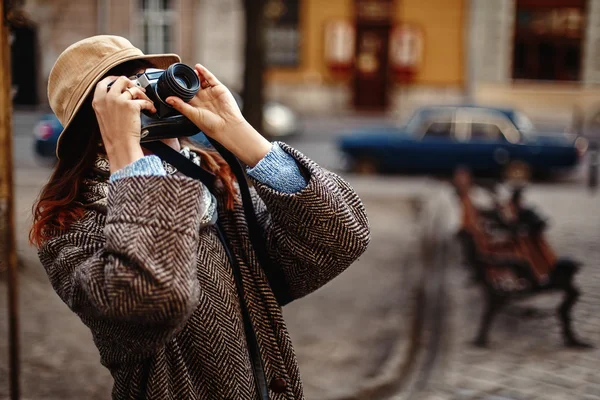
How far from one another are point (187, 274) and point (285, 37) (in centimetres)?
2319

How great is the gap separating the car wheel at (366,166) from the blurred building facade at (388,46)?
9.71 meters

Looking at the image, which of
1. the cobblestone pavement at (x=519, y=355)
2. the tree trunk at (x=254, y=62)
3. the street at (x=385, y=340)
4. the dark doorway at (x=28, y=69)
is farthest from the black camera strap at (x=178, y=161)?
the dark doorway at (x=28, y=69)

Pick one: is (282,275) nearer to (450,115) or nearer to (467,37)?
(450,115)

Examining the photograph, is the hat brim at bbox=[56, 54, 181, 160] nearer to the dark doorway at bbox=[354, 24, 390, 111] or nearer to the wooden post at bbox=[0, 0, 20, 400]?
the wooden post at bbox=[0, 0, 20, 400]

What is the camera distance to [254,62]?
25.5ft

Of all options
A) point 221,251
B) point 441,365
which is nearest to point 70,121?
point 221,251

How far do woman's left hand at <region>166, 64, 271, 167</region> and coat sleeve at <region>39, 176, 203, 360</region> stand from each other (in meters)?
0.21

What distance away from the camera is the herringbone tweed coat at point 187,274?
5.29ft

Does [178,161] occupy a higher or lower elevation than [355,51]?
lower

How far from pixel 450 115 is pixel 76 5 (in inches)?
549

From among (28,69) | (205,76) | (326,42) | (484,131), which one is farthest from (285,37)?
(205,76)

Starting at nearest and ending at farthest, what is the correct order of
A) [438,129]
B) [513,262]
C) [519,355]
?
[519,355], [513,262], [438,129]

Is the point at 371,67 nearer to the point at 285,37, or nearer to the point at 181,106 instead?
the point at 285,37

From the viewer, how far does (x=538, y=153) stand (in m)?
13.5
